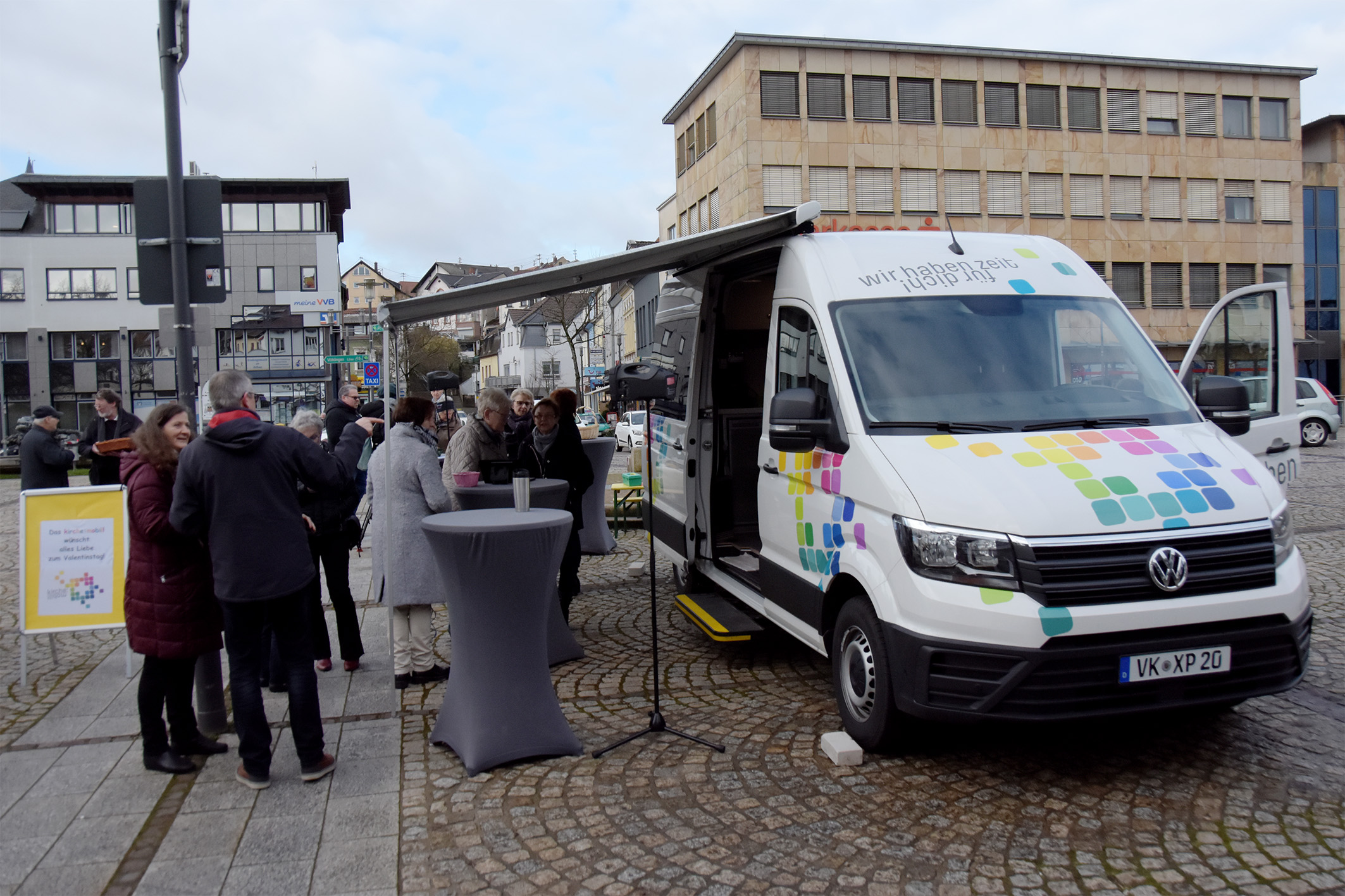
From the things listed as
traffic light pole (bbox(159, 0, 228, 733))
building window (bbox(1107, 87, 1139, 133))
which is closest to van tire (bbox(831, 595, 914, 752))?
traffic light pole (bbox(159, 0, 228, 733))

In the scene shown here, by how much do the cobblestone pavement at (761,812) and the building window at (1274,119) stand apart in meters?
52.3

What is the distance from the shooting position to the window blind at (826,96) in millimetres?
44094

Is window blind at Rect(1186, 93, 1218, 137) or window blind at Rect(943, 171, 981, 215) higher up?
window blind at Rect(1186, 93, 1218, 137)

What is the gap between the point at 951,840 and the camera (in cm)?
402

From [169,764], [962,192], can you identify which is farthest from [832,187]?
[169,764]

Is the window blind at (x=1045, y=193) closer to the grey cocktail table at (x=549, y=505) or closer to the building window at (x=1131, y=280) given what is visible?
the building window at (x=1131, y=280)

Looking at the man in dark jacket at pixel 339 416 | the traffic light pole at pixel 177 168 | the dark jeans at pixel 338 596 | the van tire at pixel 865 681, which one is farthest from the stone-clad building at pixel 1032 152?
the van tire at pixel 865 681

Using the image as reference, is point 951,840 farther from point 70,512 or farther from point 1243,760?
point 70,512

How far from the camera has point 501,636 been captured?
5008 mm

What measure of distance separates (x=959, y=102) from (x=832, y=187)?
278 inches

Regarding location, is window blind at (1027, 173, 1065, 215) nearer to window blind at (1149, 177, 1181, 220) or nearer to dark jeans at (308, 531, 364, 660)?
window blind at (1149, 177, 1181, 220)

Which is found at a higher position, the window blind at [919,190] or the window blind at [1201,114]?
the window blind at [1201,114]

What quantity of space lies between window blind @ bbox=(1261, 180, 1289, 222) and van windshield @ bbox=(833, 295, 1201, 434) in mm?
51566

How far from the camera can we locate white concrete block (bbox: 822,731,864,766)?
4781mm
